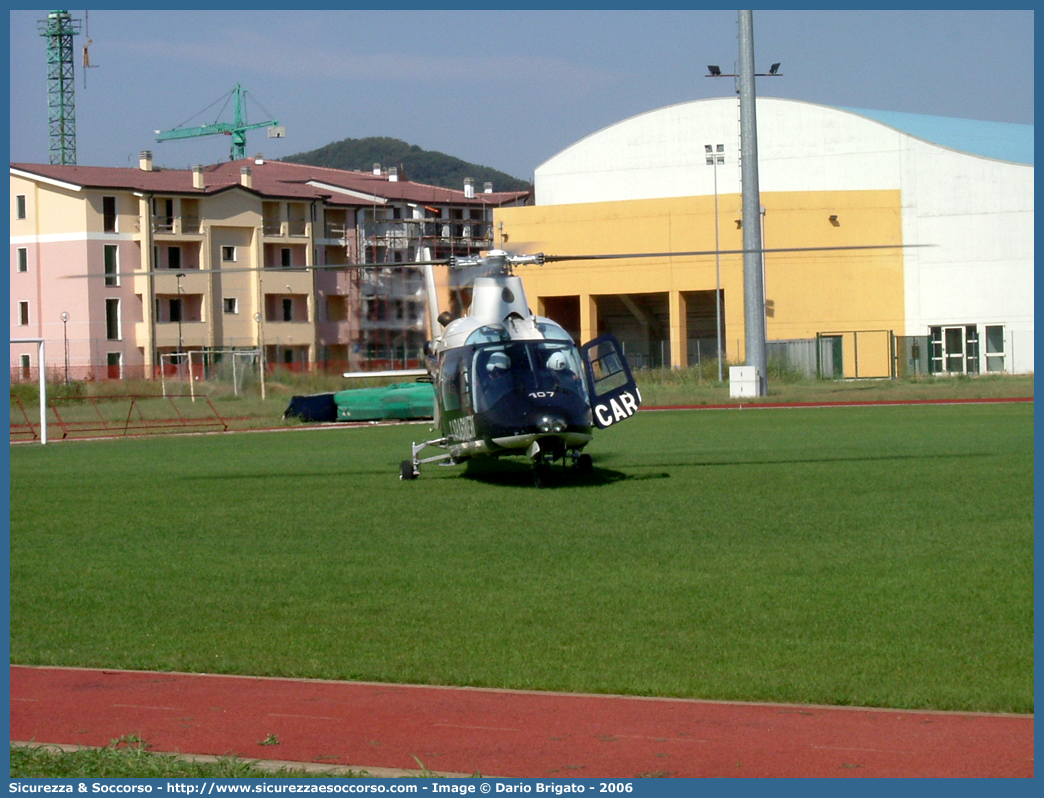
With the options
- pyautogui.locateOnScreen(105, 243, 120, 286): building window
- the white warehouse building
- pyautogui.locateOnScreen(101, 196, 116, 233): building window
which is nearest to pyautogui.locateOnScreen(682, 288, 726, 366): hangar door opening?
the white warehouse building

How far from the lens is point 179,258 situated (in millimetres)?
62750

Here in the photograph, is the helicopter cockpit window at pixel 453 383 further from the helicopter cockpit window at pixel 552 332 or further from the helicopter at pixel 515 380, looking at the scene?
the helicopter cockpit window at pixel 552 332

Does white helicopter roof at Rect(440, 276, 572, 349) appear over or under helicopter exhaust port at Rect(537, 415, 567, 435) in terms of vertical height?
A: over

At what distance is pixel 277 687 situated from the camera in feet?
25.7

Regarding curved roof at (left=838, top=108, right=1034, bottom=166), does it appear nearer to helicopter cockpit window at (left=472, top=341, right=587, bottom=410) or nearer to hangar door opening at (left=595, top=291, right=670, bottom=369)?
hangar door opening at (left=595, top=291, right=670, bottom=369)

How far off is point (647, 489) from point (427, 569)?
650 centimetres

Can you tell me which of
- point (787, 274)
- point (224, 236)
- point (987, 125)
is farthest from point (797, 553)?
point (987, 125)

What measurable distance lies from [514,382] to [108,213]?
43929 millimetres

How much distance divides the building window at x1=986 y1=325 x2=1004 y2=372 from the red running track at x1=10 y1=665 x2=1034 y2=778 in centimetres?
5494

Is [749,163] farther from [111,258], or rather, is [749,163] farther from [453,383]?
[111,258]

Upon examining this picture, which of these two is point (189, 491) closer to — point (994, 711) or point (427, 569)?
point (427, 569)

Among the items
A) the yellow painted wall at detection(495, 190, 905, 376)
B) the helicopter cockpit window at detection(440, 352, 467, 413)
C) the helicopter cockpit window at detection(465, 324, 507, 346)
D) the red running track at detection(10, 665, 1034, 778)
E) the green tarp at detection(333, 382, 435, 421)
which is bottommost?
the red running track at detection(10, 665, 1034, 778)

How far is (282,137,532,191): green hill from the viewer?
479ft

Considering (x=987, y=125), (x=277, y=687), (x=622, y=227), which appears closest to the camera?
(x=277, y=687)
